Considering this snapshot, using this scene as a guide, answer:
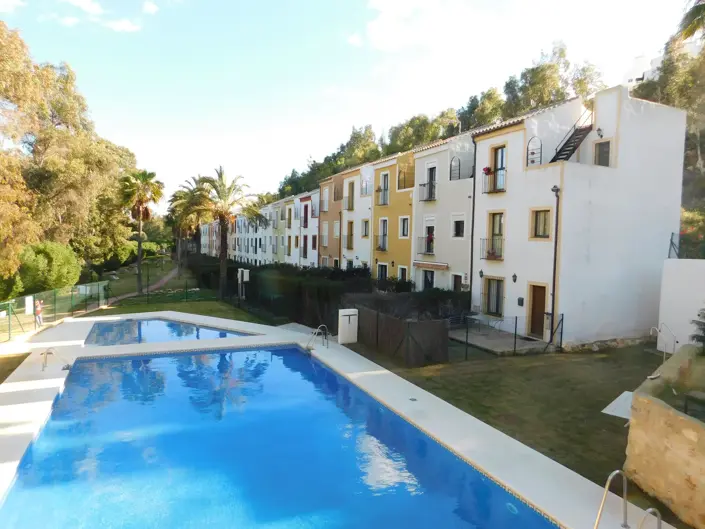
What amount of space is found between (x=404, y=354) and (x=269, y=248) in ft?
129

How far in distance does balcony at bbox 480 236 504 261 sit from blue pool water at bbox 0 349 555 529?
9512 millimetres

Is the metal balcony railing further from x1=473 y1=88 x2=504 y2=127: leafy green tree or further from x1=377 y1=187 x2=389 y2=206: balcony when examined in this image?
x1=473 y1=88 x2=504 y2=127: leafy green tree

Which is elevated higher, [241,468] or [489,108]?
[489,108]

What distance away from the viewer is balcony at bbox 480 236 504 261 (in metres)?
19.9

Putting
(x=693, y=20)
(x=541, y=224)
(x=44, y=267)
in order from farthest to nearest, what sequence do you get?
(x=44, y=267)
(x=541, y=224)
(x=693, y=20)

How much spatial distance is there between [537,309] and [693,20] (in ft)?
34.7

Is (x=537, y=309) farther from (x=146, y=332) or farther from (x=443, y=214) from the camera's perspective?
(x=146, y=332)

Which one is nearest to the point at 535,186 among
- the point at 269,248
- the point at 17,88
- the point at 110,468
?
the point at 110,468

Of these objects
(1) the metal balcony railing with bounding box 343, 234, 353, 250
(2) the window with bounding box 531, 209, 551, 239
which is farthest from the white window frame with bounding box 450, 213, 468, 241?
(1) the metal balcony railing with bounding box 343, 234, 353, 250

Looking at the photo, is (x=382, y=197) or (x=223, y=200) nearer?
(x=382, y=197)

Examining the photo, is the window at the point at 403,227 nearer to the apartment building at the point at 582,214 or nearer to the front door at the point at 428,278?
the front door at the point at 428,278

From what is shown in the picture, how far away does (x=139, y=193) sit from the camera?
35.1m

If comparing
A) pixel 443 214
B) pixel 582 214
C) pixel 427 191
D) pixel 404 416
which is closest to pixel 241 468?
pixel 404 416

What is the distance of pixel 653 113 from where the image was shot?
1889 centimetres
